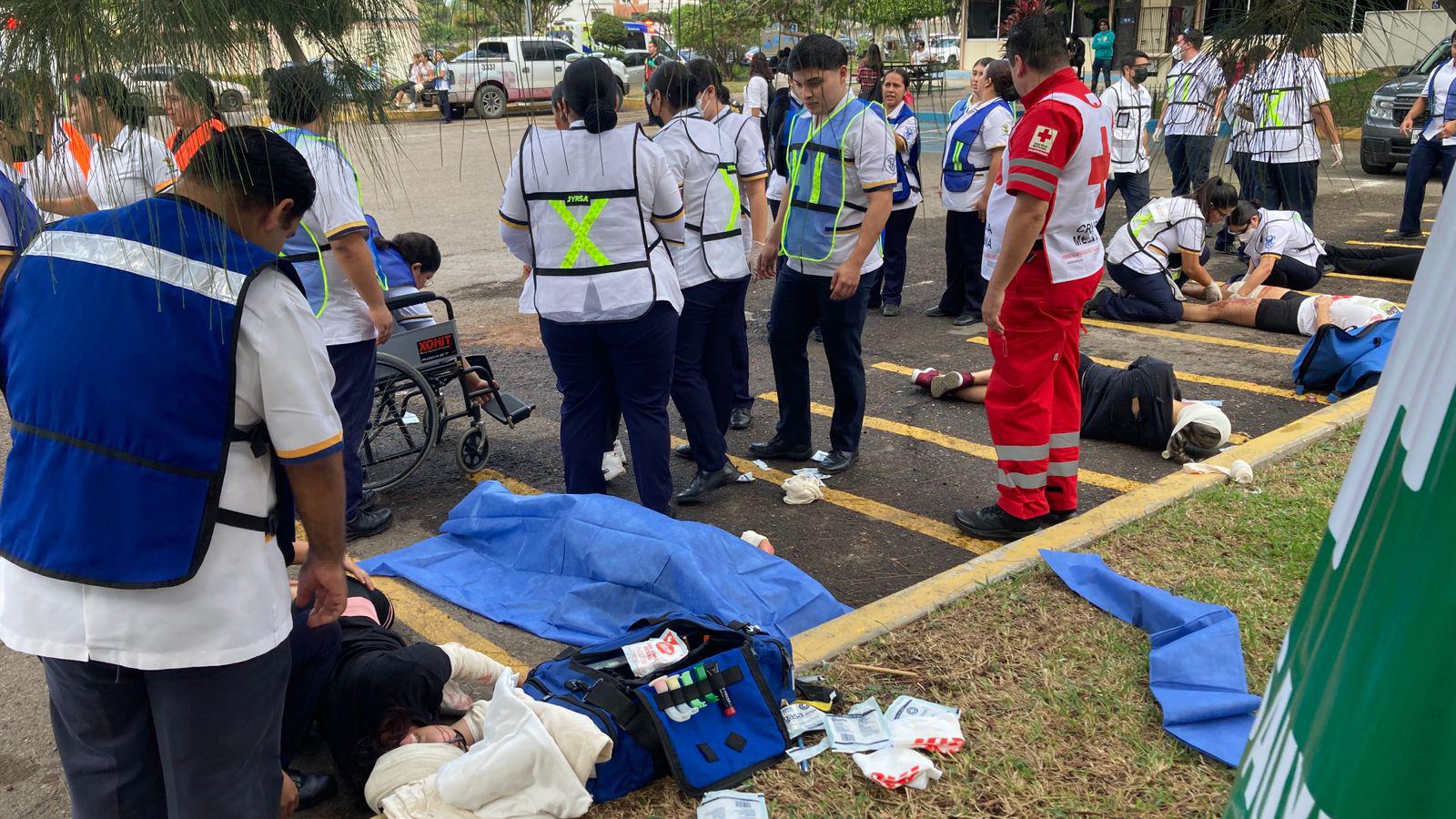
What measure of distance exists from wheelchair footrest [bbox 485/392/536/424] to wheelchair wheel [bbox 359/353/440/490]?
348mm

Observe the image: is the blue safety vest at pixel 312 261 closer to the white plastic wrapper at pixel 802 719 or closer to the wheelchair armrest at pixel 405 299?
the wheelchair armrest at pixel 405 299

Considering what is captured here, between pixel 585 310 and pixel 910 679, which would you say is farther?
pixel 585 310

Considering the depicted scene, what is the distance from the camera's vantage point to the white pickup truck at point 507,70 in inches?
55.4

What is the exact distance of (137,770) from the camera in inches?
87.0

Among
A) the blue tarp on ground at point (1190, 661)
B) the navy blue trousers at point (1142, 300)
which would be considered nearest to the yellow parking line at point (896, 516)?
the blue tarp on ground at point (1190, 661)

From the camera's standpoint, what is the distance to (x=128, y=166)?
1.51m

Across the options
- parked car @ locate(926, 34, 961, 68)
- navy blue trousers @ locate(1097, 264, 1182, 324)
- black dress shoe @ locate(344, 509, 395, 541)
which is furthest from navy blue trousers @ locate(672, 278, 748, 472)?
navy blue trousers @ locate(1097, 264, 1182, 324)

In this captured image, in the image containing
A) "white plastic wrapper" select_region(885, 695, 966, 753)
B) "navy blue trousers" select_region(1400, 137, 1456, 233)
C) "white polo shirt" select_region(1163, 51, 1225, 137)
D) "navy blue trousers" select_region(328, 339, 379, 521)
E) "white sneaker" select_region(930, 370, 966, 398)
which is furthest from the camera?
"navy blue trousers" select_region(1400, 137, 1456, 233)

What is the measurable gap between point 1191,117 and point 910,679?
180 cm

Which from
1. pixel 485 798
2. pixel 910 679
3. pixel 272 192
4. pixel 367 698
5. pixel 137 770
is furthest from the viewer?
pixel 910 679

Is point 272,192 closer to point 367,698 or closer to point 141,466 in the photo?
point 141,466

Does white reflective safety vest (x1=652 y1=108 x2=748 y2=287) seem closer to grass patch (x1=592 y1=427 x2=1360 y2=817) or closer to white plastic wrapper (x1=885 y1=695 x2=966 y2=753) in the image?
grass patch (x1=592 y1=427 x2=1360 y2=817)

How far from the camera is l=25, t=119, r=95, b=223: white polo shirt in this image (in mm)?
1418

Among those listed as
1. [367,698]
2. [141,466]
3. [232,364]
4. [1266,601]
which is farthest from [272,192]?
[1266,601]
